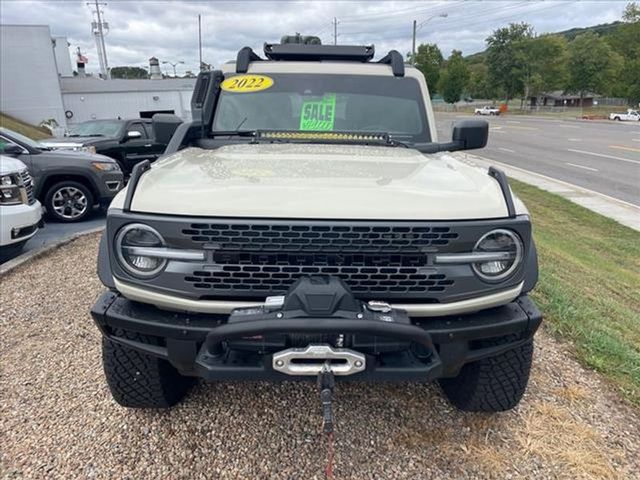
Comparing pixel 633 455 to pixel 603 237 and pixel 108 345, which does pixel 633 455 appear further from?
pixel 603 237

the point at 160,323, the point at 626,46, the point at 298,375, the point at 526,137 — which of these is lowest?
the point at 526,137

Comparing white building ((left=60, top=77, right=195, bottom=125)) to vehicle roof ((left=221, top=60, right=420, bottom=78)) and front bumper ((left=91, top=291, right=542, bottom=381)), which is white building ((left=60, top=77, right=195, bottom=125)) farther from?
front bumper ((left=91, top=291, right=542, bottom=381))

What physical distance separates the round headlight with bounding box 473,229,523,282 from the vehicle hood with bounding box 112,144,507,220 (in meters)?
0.10

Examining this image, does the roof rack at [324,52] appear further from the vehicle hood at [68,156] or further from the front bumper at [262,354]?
the vehicle hood at [68,156]

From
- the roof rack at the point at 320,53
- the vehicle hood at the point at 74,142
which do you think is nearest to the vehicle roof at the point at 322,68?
the roof rack at the point at 320,53

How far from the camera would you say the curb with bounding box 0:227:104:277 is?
17.5 ft

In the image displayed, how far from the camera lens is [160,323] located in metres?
2.17

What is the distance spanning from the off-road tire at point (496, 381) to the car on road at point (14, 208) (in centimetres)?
475

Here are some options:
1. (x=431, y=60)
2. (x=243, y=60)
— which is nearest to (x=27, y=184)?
(x=243, y=60)

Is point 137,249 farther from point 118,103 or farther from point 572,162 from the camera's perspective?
point 118,103

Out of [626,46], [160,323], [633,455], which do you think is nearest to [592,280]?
[633,455]

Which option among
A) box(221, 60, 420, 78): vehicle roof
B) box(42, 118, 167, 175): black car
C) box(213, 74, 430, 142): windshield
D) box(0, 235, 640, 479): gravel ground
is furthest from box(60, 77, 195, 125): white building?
box(0, 235, 640, 479): gravel ground

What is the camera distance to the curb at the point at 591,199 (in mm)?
9789

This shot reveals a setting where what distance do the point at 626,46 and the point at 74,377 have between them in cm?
9595
